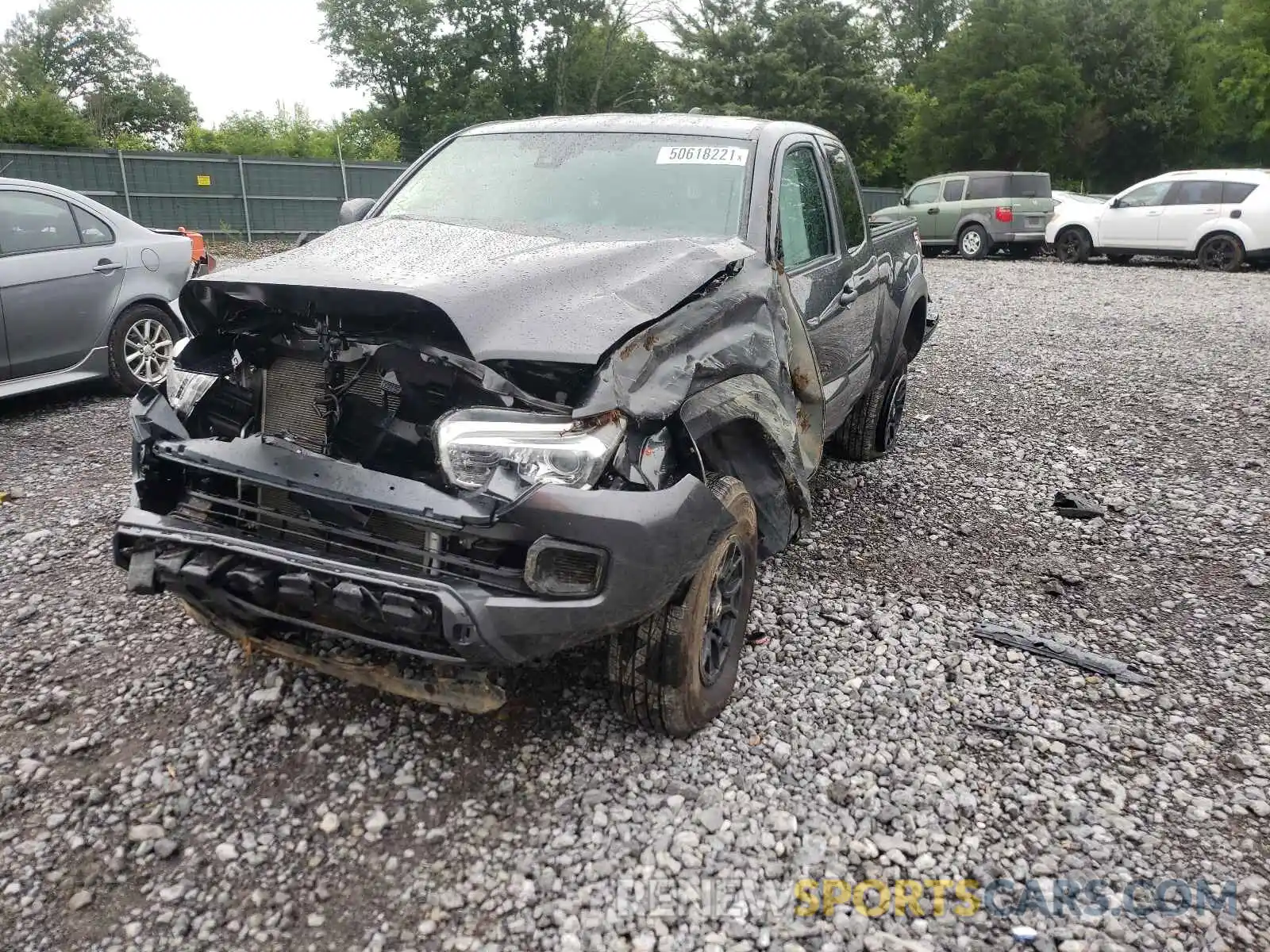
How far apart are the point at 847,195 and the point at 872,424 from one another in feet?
4.37

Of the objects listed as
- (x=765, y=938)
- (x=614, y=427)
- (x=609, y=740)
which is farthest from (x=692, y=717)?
(x=614, y=427)

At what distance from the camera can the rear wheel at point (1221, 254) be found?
15.5 m

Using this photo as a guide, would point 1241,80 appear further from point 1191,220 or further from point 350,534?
point 350,534

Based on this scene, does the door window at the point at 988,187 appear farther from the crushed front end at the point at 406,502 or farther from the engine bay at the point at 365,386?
the engine bay at the point at 365,386

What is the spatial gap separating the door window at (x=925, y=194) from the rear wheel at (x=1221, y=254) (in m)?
5.46

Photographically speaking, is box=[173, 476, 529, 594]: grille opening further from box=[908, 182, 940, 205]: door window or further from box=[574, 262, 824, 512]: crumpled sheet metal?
box=[908, 182, 940, 205]: door window

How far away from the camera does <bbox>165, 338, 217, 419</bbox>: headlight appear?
2961 millimetres

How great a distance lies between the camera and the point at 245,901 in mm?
2361

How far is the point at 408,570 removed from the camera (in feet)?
8.09

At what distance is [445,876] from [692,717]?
865mm

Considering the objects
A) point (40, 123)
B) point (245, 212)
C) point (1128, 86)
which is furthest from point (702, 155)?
point (1128, 86)

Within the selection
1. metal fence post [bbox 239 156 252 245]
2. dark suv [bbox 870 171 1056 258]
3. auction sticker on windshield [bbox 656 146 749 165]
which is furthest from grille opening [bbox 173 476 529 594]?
metal fence post [bbox 239 156 252 245]

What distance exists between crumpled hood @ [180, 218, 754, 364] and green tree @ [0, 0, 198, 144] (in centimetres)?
5308

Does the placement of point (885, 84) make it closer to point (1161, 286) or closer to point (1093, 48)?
point (1093, 48)
